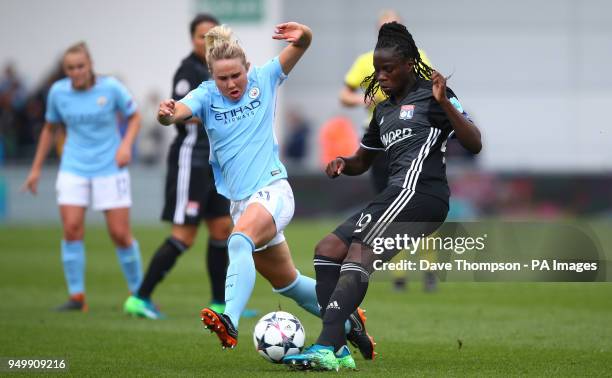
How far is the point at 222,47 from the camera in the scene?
289 inches

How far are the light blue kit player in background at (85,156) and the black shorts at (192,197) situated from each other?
591 millimetres

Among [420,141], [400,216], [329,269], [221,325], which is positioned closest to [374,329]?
[329,269]

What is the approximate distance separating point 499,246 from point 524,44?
1050 inches

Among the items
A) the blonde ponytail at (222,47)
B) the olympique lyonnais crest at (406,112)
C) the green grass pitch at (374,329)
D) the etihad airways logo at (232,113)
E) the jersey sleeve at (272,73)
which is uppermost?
the blonde ponytail at (222,47)

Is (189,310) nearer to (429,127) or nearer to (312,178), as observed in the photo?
(429,127)

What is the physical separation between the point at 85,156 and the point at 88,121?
1.12 ft

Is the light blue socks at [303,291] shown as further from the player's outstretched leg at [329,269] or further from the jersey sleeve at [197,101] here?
the jersey sleeve at [197,101]

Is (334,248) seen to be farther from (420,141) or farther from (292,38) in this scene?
(292,38)

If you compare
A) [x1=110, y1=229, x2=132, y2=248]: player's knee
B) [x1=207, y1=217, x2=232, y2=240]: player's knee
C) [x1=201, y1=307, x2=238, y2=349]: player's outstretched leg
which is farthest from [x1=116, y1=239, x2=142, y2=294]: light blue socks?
[x1=201, y1=307, x2=238, y2=349]: player's outstretched leg

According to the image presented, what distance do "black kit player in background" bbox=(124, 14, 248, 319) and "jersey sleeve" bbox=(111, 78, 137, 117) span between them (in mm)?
702

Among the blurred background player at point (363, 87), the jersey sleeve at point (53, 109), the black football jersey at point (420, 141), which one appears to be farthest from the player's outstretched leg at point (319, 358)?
the jersey sleeve at point (53, 109)

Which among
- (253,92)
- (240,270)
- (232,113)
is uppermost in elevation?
(253,92)

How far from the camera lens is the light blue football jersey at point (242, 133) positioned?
24.5ft

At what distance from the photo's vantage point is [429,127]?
23.0 ft
